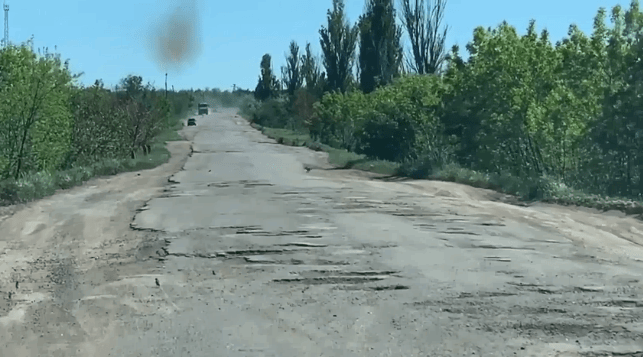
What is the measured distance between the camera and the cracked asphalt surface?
759 centimetres

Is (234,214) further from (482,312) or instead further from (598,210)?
(482,312)

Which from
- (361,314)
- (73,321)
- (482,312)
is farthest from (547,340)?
(73,321)

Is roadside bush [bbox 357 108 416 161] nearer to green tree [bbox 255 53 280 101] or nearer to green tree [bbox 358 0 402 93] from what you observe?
green tree [bbox 358 0 402 93]

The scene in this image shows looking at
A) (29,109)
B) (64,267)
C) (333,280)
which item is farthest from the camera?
(29,109)

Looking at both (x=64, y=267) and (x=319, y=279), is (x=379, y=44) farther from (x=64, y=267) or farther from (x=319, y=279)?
(x=319, y=279)

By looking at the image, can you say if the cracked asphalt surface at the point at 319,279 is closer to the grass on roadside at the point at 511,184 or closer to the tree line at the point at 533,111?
the grass on roadside at the point at 511,184

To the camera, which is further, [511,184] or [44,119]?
[44,119]

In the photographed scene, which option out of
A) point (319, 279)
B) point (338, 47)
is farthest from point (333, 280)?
point (338, 47)

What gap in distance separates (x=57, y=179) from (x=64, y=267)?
13606 millimetres

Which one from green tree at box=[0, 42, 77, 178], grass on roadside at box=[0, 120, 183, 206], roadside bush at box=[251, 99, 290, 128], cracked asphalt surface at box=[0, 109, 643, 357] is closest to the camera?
cracked asphalt surface at box=[0, 109, 643, 357]

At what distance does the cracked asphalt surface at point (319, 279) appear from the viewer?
24.9ft

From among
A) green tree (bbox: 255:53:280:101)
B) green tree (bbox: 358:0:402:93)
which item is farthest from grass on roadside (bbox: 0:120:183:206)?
green tree (bbox: 255:53:280:101)

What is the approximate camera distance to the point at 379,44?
176 feet

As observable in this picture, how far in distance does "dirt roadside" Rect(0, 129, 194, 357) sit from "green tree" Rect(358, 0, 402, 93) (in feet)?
111
